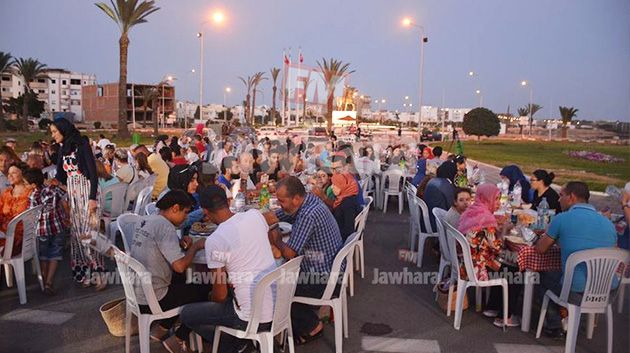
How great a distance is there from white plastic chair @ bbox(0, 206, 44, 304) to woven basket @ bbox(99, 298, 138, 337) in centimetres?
139

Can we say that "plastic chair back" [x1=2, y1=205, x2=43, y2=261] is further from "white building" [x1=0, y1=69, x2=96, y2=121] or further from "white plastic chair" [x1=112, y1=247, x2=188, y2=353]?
"white building" [x1=0, y1=69, x2=96, y2=121]

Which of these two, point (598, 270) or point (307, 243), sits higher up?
point (307, 243)

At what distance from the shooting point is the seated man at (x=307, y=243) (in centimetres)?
406

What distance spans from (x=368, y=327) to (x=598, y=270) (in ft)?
7.16

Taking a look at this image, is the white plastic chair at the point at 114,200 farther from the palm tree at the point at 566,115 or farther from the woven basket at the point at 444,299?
the palm tree at the point at 566,115

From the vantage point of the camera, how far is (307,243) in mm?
4227

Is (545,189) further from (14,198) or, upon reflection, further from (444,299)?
(14,198)

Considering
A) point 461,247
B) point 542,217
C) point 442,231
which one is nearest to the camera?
point 461,247

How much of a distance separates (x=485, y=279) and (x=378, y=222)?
5.42 m

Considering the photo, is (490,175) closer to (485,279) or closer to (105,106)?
(485,279)

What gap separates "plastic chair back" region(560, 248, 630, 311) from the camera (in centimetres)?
418

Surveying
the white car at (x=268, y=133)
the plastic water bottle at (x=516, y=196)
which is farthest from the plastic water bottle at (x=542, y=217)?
the white car at (x=268, y=133)

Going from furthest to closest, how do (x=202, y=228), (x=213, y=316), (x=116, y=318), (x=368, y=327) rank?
(x=368, y=327) < (x=202, y=228) < (x=116, y=318) < (x=213, y=316)

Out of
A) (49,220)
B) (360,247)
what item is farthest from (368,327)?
(49,220)
